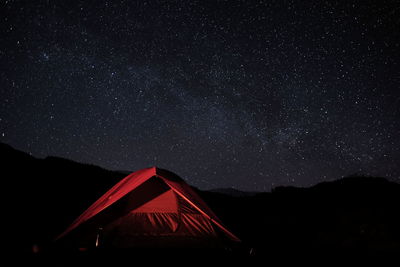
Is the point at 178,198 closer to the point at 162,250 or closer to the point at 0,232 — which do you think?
the point at 162,250

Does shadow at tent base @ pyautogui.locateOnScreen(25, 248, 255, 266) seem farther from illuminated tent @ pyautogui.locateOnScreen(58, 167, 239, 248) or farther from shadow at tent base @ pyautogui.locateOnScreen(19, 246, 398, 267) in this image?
illuminated tent @ pyautogui.locateOnScreen(58, 167, 239, 248)

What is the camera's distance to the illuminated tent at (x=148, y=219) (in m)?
5.19

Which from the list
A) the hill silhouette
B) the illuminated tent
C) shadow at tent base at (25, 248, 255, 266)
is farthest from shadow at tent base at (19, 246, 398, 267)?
the illuminated tent

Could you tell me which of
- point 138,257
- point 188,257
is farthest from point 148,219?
point 188,257

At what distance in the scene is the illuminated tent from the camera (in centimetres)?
519

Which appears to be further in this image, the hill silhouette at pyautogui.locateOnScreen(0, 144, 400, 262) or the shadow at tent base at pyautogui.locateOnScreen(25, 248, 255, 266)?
the hill silhouette at pyautogui.locateOnScreen(0, 144, 400, 262)

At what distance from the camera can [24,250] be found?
188 inches

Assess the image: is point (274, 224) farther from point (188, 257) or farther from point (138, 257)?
point (138, 257)

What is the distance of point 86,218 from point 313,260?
473 cm

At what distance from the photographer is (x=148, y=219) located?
6426 mm

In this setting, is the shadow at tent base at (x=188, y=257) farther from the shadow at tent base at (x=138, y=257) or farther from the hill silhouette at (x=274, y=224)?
the hill silhouette at (x=274, y=224)

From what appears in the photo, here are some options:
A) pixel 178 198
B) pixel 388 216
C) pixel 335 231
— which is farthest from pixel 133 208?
pixel 388 216

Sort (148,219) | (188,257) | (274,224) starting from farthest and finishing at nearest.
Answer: (274,224)
(148,219)
(188,257)

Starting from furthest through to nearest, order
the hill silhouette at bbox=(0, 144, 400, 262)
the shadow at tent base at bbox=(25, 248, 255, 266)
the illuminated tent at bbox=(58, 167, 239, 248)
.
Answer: the hill silhouette at bbox=(0, 144, 400, 262) < the illuminated tent at bbox=(58, 167, 239, 248) < the shadow at tent base at bbox=(25, 248, 255, 266)
